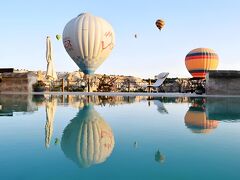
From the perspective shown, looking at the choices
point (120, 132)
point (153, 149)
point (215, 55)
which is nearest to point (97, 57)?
point (215, 55)

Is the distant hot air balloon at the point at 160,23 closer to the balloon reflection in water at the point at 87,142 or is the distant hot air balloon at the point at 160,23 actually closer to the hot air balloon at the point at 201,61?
the hot air balloon at the point at 201,61

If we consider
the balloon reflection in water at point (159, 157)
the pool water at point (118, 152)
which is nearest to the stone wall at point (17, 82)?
the pool water at point (118, 152)

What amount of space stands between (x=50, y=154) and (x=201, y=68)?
32.4m

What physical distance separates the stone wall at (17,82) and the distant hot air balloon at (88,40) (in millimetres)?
6719

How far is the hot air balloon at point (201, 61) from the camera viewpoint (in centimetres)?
3519

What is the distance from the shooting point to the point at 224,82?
2498 centimetres

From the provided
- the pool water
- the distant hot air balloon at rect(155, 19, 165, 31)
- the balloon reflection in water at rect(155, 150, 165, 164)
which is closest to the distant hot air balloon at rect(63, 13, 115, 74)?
the distant hot air balloon at rect(155, 19, 165, 31)

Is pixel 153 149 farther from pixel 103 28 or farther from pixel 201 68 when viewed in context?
pixel 201 68

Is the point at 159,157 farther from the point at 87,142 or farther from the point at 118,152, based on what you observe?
the point at 87,142

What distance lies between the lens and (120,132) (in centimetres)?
695

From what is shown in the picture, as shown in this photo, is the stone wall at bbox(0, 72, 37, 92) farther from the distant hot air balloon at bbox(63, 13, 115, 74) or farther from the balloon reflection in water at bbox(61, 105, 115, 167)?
the balloon reflection in water at bbox(61, 105, 115, 167)

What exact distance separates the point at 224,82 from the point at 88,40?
12.2m

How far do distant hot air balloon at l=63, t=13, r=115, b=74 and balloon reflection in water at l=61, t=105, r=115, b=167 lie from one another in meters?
18.0

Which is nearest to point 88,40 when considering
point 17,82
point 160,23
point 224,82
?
point 160,23
